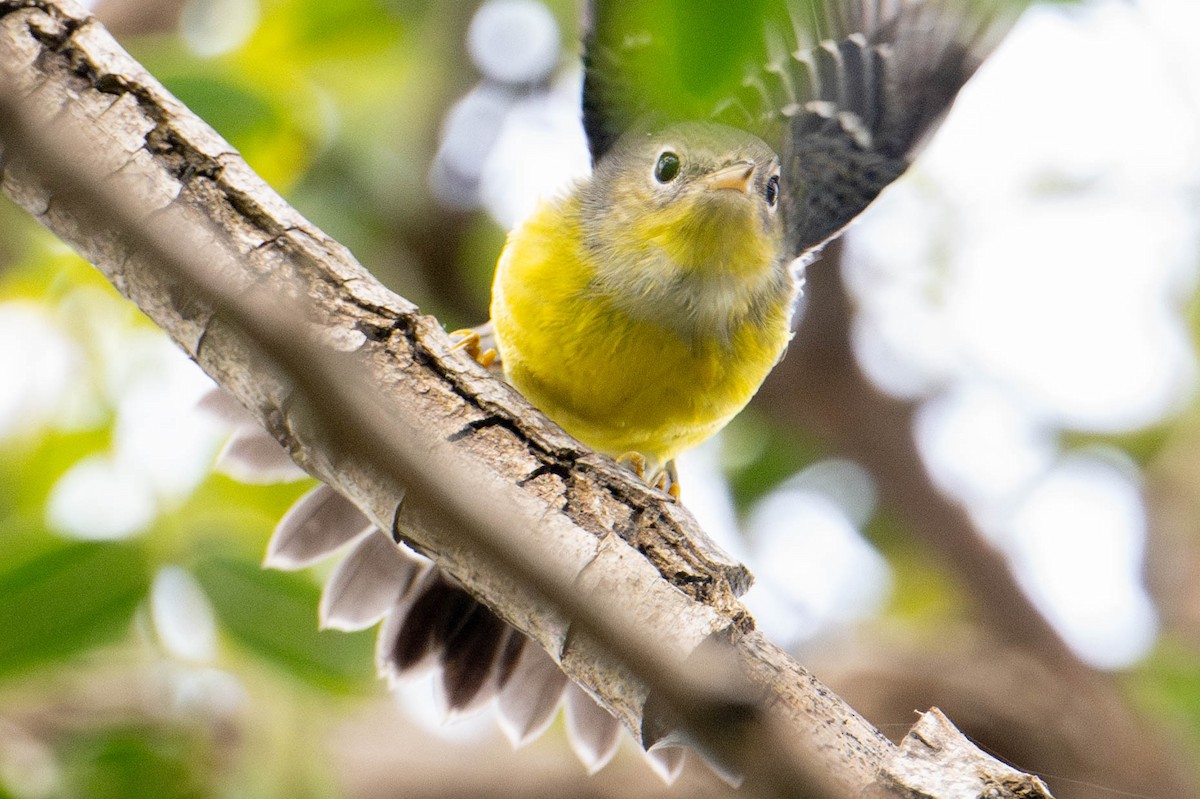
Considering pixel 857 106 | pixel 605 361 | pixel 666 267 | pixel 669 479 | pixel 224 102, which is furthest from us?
pixel 669 479

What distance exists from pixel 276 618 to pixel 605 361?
1.14 meters

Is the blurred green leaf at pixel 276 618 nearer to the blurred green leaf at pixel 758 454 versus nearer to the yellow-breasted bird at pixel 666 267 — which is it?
the yellow-breasted bird at pixel 666 267

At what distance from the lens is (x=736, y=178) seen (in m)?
3.41

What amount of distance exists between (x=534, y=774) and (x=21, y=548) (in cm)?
273

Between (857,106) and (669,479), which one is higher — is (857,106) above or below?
above

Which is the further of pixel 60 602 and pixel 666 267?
pixel 666 267

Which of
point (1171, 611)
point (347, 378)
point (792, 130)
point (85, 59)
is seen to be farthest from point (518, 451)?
point (1171, 611)

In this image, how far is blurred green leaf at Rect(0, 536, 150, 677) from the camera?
2.89 m

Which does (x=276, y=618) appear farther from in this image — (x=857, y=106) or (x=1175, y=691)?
(x=1175, y=691)

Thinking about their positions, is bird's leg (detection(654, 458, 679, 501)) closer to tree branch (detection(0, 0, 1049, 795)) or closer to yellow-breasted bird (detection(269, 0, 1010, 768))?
yellow-breasted bird (detection(269, 0, 1010, 768))

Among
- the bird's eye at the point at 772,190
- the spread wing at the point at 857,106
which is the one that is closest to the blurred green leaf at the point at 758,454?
the spread wing at the point at 857,106

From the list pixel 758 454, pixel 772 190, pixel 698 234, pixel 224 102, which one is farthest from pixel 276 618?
pixel 758 454

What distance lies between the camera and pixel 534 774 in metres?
5.05

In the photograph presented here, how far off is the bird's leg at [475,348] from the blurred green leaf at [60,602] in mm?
1167
